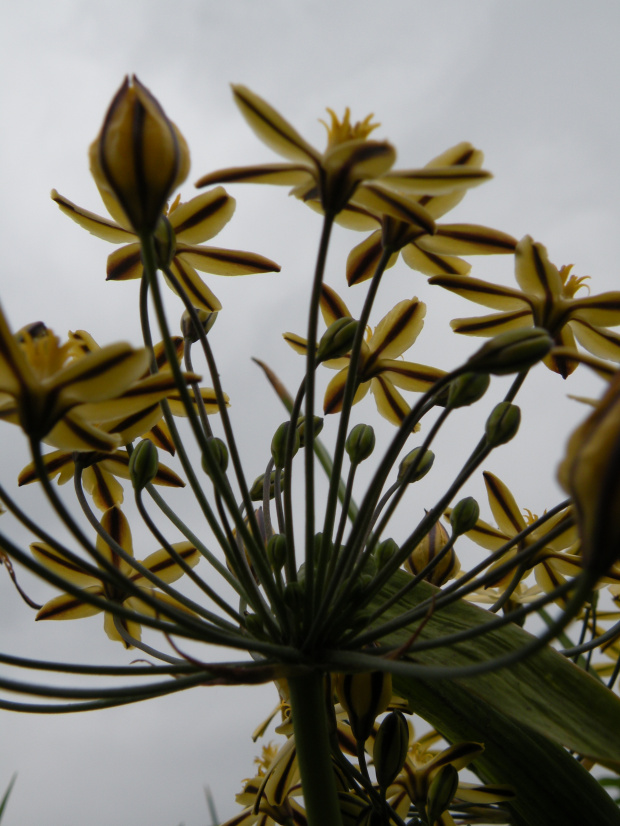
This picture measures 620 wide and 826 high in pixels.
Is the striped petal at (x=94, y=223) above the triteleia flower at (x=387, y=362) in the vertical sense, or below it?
above

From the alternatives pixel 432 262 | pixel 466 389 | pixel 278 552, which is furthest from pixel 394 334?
pixel 278 552

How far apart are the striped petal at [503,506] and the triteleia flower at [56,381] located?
0.66 metres

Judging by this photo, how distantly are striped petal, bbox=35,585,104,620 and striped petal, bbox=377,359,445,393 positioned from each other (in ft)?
1.60

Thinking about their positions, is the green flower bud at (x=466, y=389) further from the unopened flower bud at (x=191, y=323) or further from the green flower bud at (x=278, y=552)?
the unopened flower bud at (x=191, y=323)

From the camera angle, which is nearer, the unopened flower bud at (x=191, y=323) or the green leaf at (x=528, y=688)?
the green leaf at (x=528, y=688)

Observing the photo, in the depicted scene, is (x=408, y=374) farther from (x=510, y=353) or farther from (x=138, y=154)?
(x=138, y=154)

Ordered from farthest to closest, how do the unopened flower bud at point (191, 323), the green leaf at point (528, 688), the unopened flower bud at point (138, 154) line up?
the unopened flower bud at point (191, 323) → the green leaf at point (528, 688) → the unopened flower bud at point (138, 154)

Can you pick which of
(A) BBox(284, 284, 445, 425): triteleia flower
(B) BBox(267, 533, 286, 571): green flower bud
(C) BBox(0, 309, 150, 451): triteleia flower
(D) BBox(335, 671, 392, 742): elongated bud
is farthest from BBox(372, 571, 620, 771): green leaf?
(C) BBox(0, 309, 150, 451): triteleia flower

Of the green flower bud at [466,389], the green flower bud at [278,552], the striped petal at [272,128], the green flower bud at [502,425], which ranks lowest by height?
the green flower bud at [278,552]

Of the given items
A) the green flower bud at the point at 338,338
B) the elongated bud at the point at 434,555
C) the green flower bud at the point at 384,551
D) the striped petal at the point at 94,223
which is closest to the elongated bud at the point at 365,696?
the green flower bud at the point at 384,551

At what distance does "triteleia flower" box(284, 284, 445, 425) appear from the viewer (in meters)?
1.06

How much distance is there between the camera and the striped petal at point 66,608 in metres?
1.05

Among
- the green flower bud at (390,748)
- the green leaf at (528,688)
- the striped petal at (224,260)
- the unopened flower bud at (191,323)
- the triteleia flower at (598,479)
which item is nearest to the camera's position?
the triteleia flower at (598,479)

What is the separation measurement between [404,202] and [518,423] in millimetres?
288
